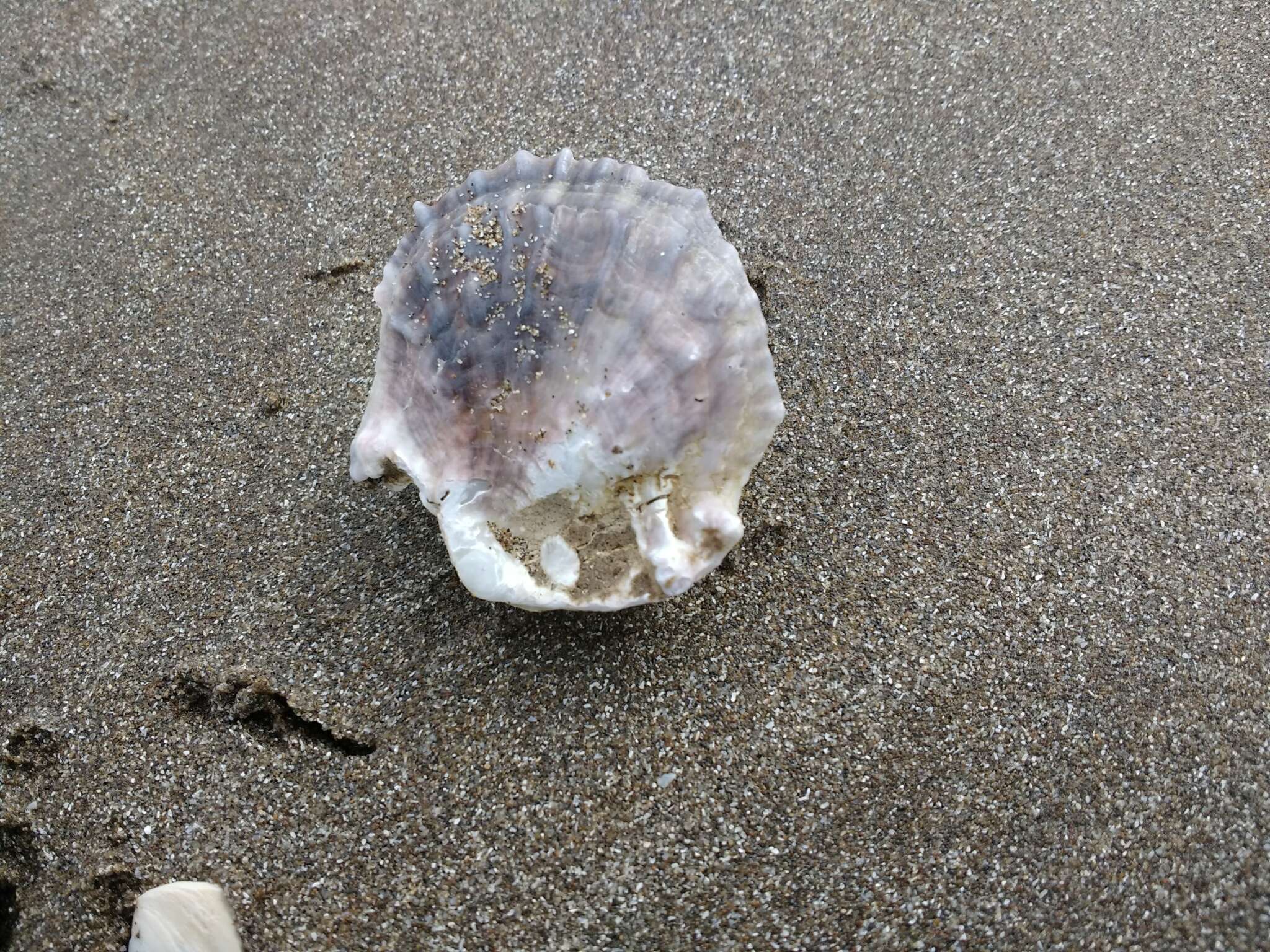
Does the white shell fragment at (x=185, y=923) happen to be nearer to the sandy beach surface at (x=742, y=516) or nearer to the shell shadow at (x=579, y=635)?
the sandy beach surface at (x=742, y=516)

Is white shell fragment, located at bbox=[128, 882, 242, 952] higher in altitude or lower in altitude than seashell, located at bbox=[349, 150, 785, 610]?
lower

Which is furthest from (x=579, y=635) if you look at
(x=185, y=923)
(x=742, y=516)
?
(x=185, y=923)

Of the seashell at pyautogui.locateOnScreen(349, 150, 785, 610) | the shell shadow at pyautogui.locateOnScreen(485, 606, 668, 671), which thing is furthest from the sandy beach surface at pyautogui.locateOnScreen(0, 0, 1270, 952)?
the seashell at pyautogui.locateOnScreen(349, 150, 785, 610)

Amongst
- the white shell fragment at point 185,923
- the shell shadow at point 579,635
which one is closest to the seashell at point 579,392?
the shell shadow at point 579,635

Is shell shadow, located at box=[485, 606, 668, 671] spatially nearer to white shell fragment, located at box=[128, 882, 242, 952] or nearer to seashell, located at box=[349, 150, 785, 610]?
seashell, located at box=[349, 150, 785, 610]

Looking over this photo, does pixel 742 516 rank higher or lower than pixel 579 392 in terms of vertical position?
lower

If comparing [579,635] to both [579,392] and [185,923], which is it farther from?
[185,923]

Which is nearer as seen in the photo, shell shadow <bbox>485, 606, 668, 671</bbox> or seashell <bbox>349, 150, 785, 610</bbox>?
seashell <bbox>349, 150, 785, 610</bbox>

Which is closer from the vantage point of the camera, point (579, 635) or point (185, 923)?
point (185, 923)
